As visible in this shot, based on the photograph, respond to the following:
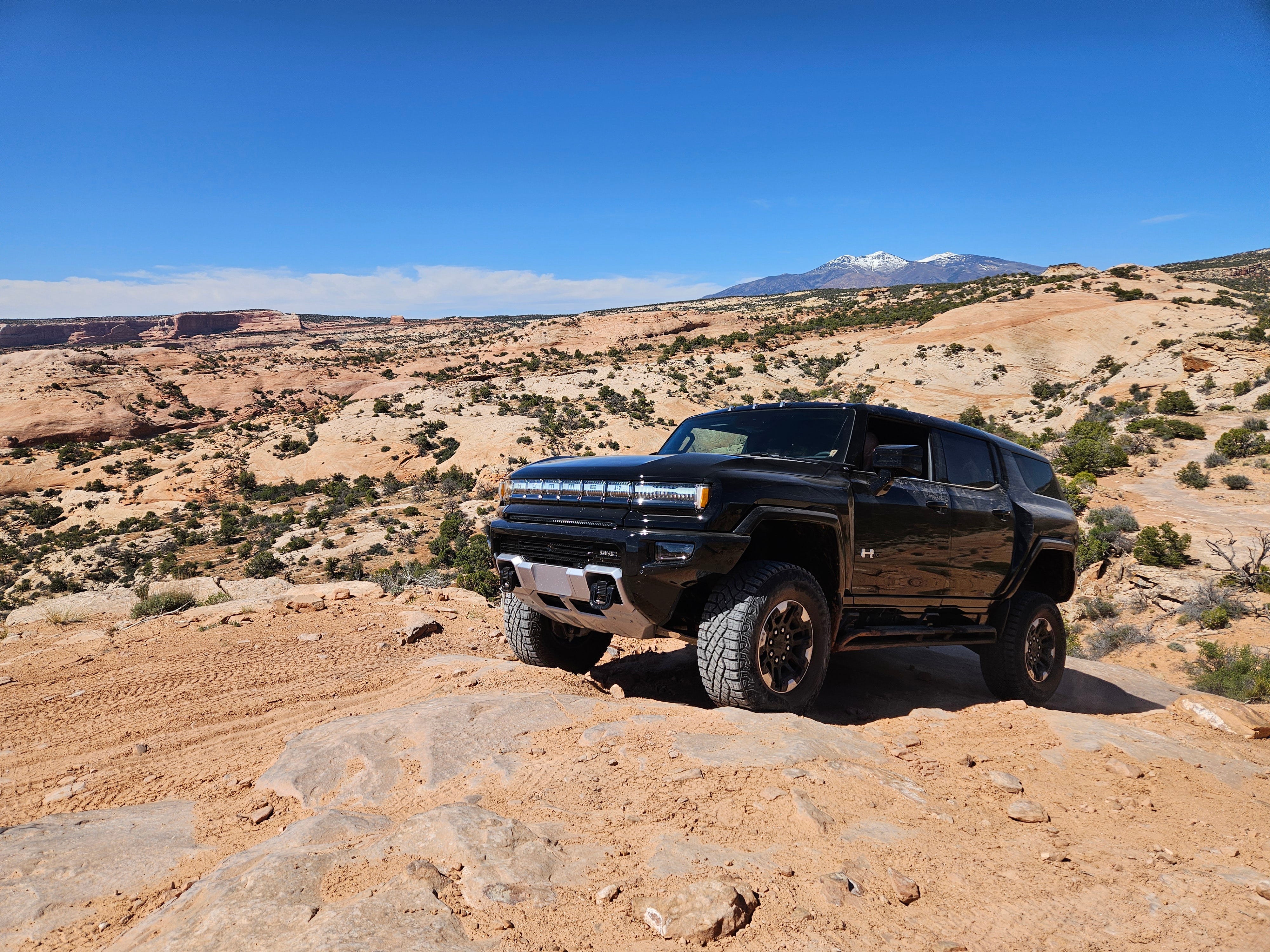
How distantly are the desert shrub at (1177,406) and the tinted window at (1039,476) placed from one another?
23.5 meters

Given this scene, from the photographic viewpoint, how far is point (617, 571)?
4141 millimetres

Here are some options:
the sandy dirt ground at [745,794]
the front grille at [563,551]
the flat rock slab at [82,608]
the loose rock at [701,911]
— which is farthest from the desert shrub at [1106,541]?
the flat rock slab at [82,608]

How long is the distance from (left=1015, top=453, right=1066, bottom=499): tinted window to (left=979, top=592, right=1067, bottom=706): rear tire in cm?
101

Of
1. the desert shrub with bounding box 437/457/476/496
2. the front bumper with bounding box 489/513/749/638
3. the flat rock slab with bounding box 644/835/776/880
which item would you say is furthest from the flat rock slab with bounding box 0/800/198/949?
the desert shrub with bounding box 437/457/476/496

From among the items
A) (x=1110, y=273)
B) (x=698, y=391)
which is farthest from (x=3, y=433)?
(x=1110, y=273)

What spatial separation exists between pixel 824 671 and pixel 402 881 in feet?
9.91

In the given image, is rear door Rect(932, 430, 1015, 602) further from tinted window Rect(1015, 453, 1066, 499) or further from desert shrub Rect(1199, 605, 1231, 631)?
desert shrub Rect(1199, 605, 1231, 631)

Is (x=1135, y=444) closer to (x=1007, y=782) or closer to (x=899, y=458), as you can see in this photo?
(x=899, y=458)

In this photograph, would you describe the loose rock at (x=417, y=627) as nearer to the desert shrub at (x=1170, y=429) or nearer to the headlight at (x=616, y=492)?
the headlight at (x=616, y=492)

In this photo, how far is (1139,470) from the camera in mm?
19906

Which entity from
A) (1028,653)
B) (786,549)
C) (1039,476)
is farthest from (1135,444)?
(786,549)

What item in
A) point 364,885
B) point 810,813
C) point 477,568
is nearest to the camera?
point 364,885

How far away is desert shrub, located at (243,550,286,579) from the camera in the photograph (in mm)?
20672

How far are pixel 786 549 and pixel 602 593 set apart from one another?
4.31ft
